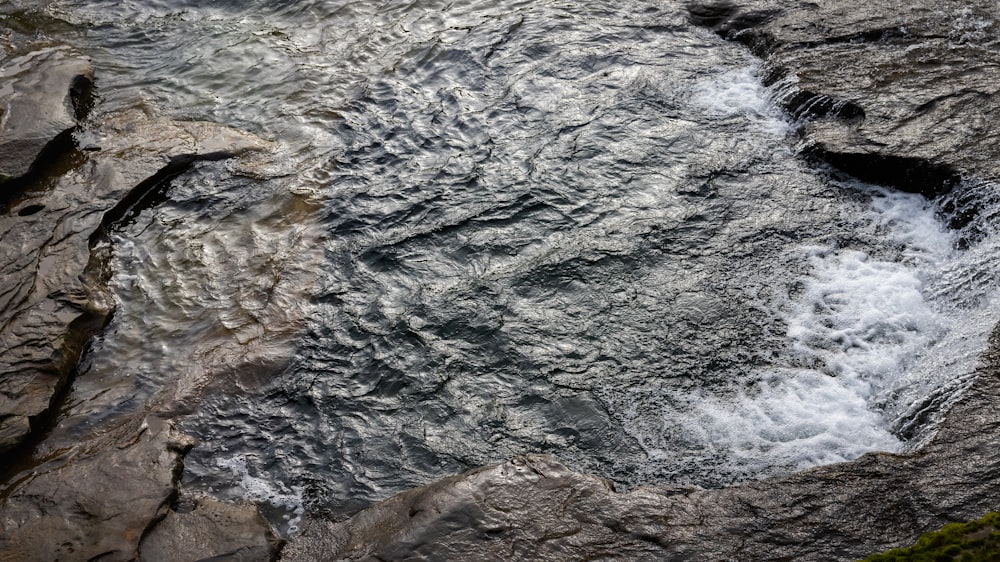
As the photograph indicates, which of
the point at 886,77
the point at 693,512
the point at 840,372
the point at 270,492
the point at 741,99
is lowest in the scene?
the point at 270,492

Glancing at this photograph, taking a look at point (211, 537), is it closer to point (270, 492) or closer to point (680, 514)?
point (270, 492)

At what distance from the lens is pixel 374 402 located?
6590 millimetres

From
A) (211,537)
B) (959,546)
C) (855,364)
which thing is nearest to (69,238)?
(211,537)

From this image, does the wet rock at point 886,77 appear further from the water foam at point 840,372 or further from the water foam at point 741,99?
the water foam at point 840,372

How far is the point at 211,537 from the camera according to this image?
5332 mm

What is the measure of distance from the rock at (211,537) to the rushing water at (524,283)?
Answer: 0.32 metres

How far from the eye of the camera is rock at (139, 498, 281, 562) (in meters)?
5.18

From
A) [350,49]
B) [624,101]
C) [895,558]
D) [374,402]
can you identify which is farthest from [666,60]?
[895,558]

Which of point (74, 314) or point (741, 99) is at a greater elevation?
point (741, 99)

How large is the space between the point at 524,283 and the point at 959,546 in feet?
14.8

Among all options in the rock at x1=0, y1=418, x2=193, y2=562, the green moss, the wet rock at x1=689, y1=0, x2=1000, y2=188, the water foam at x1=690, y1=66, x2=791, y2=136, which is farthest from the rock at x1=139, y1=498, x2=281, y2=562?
the water foam at x1=690, y1=66, x2=791, y2=136

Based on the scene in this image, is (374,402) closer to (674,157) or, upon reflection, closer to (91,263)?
(91,263)

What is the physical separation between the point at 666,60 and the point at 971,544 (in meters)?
7.89

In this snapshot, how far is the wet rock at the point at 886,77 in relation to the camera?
316 inches
